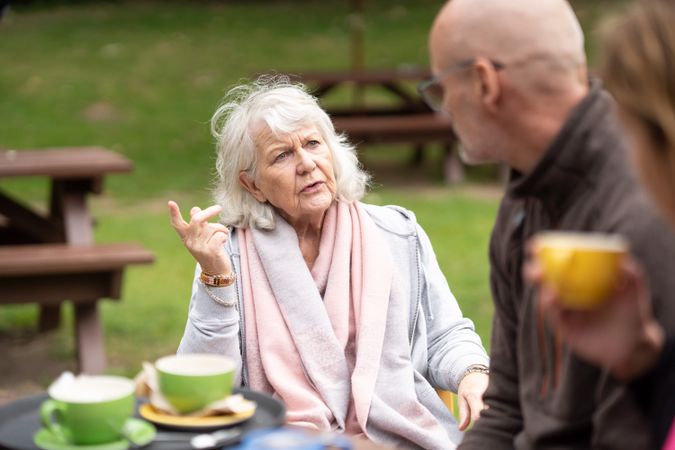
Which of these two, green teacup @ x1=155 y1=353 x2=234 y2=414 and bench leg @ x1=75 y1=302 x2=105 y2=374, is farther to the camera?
bench leg @ x1=75 y1=302 x2=105 y2=374

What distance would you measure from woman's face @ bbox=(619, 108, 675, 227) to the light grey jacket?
1505mm

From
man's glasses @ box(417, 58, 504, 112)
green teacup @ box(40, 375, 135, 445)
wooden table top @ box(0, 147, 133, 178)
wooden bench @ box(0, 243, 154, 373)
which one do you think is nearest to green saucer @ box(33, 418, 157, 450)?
green teacup @ box(40, 375, 135, 445)

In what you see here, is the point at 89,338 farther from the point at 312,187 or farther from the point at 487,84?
the point at 487,84

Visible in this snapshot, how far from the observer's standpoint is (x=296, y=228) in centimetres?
330

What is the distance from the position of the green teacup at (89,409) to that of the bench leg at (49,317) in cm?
489

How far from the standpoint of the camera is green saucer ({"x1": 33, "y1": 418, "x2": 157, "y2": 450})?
197 centimetres

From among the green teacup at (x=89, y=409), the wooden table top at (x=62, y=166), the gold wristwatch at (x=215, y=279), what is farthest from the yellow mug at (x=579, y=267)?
the wooden table top at (x=62, y=166)

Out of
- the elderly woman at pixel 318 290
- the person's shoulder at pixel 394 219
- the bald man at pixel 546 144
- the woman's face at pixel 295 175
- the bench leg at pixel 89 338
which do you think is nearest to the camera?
the bald man at pixel 546 144

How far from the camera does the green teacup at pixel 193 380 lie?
2033 millimetres

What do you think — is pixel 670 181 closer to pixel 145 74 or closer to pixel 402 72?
pixel 402 72

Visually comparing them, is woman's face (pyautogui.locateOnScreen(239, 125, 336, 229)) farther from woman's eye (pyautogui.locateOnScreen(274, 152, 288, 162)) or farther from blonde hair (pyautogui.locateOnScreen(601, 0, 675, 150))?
blonde hair (pyautogui.locateOnScreen(601, 0, 675, 150))

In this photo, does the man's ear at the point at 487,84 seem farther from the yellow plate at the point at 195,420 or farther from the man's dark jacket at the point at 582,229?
the yellow plate at the point at 195,420

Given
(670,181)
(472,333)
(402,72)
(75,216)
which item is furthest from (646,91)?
(402,72)

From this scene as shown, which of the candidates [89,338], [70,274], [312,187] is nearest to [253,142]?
[312,187]
